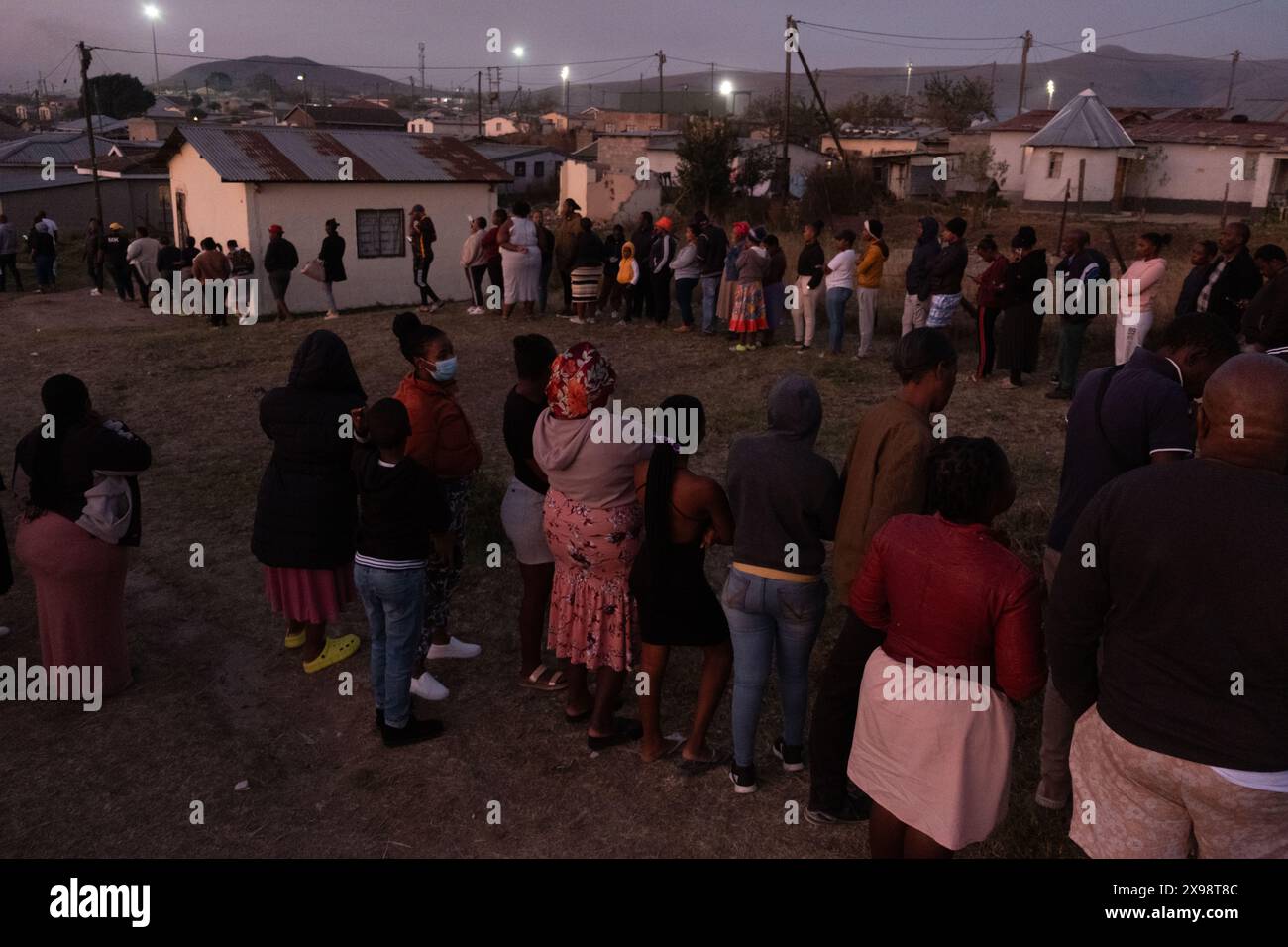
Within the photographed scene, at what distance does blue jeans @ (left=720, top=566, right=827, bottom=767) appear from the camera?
3857 mm

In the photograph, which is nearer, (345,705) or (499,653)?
(345,705)

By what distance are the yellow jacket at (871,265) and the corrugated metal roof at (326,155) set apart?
39.6 ft

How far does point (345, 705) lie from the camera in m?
4.99

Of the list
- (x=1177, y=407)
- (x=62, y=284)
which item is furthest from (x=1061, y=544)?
(x=62, y=284)

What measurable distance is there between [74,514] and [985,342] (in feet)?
30.4

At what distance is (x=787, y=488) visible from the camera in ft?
12.3

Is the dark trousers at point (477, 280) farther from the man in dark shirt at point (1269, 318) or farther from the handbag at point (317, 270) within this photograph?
the man in dark shirt at point (1269, 318)

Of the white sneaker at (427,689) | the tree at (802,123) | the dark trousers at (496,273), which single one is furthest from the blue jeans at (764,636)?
the tree at (802,123)

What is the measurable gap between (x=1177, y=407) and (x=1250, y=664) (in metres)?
1.56

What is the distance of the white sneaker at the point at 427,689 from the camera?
16.5 ft

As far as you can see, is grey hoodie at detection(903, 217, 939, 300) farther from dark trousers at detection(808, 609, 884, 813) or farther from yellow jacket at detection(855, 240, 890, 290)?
dark trousers at detection(808, 609, 884, 813)

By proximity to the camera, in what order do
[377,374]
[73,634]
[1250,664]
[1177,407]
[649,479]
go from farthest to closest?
[377,374] → [73,634] → [649,479] → [1177,407] → [1250,664]

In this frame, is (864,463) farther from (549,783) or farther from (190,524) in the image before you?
(190,524)

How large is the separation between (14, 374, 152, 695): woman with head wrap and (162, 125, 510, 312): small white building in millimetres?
15158
